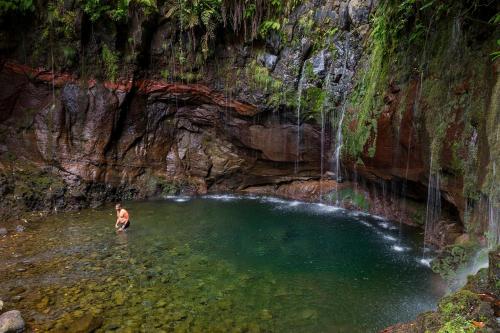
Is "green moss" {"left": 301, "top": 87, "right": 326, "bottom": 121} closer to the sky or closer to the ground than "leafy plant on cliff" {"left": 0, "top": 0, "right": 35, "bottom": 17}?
closer to the ground

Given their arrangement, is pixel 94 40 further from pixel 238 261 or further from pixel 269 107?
pixel 238 261

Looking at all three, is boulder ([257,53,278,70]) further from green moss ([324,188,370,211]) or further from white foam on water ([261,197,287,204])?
green moss ([324,188,370,211])

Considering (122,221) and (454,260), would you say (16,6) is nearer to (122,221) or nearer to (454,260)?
(122,221)

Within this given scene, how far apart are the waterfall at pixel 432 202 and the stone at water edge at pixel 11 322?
917cm

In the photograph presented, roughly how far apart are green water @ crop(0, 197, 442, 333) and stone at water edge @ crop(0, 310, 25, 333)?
0.23m

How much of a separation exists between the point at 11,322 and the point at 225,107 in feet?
36.3

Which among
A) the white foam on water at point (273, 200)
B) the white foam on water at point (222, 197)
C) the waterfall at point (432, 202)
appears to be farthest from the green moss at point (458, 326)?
the white foam on water at point (222, 197)

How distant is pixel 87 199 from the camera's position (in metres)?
13.8

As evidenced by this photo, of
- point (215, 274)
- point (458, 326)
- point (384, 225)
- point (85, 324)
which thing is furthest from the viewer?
point (384, 225)

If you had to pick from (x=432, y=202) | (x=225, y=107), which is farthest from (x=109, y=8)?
(x=432, y=202)

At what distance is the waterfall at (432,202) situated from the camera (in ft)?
30.1

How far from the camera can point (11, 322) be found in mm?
5980

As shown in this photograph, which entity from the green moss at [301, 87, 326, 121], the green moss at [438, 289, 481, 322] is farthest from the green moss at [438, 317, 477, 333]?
the green moss at [301, 87, 326, 121]

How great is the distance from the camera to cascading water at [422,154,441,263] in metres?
9.15
